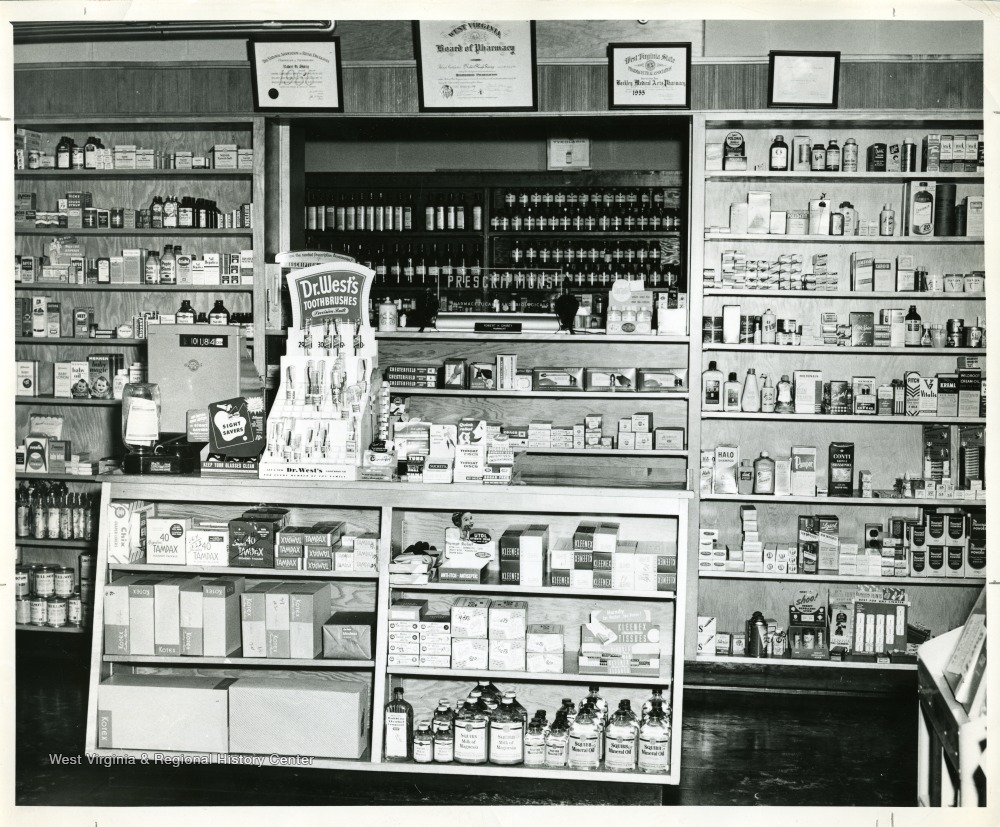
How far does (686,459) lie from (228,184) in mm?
3090

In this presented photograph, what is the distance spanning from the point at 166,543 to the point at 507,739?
1.48 m

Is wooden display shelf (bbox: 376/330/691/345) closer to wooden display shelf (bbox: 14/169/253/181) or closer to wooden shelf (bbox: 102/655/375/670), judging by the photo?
wooden display shelf (bbox: 14/169/253/181)

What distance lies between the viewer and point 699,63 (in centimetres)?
488

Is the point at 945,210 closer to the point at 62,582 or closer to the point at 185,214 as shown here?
the point at 185,214

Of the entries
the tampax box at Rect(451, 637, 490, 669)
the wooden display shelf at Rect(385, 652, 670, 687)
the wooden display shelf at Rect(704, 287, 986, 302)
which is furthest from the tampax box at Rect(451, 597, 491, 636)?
the wooden display shelf at Rect(704, 287, 986, 302)

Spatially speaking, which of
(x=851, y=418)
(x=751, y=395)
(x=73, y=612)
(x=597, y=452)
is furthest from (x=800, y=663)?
(x=73, y=612)

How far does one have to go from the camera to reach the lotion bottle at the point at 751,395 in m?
5.05

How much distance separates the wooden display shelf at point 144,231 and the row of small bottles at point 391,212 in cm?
149

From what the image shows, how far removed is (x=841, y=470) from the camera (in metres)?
5.05

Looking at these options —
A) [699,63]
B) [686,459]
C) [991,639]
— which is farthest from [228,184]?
[991,639]

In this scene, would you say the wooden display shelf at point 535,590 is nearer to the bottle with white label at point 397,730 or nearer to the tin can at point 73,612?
the bottle with white label at point 397,730

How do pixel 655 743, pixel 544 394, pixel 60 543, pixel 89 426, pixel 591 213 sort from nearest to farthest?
pixel 655 743, pixel 544 394, pixel 60 543, pixel 89 426, pixel 591 213

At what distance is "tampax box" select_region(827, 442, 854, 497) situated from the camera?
5039mm

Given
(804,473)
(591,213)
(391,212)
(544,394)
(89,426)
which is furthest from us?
(391,212)
